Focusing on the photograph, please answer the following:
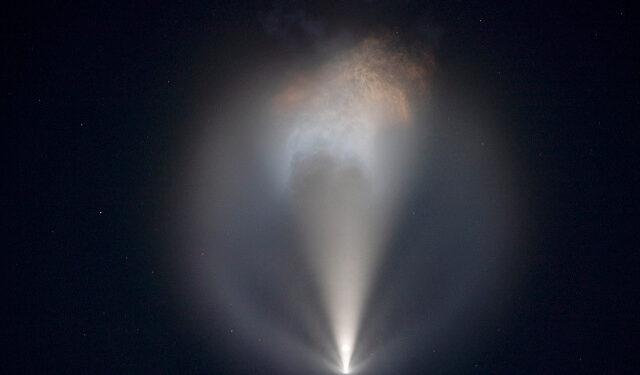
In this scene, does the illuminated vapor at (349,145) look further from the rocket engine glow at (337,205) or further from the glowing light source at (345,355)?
the glowing light source at (345,355)

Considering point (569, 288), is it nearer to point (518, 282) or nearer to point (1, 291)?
point (518, 282)

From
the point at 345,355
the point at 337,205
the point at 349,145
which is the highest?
the point at 349,145

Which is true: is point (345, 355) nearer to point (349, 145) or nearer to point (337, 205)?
point (337, 205)

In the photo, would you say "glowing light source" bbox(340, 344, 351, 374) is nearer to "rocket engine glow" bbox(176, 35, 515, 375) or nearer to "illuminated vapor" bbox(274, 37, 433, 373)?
"rocket engine glow" bbox(176, 35, 515, 375)

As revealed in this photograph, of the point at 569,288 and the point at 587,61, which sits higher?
the point at 587,61

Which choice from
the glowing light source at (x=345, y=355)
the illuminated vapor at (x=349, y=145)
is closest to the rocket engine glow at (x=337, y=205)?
the illuminated vapor at (x=349, y=145)

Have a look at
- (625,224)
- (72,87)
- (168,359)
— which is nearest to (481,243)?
(625,224)

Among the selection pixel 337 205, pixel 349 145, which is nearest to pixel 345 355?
pixel 337 205

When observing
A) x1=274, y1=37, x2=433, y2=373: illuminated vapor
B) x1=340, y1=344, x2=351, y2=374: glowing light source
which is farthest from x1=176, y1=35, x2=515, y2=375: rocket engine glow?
x1=340, y1=344, x2=351, y2=374: glowing light source

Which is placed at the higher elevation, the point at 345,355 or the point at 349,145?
the point at 349,145

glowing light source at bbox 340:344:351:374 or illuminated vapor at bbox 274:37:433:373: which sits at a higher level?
illuminated vapor at bbox 274:37:433:373

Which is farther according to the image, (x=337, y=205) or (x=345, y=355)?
(x=337, y=205)
